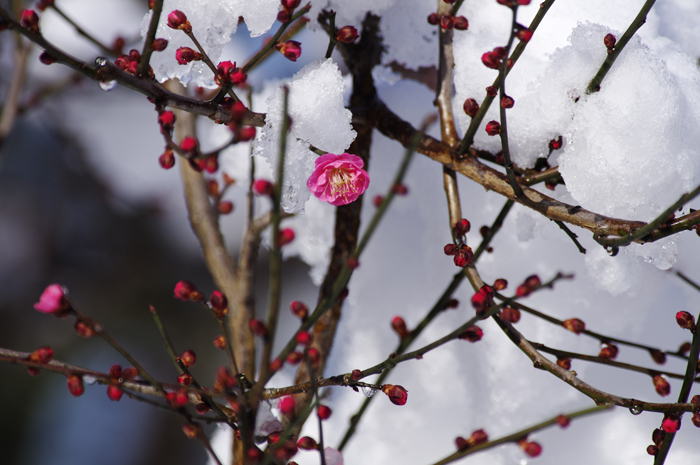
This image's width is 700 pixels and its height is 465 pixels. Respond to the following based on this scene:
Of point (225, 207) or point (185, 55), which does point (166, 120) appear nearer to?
point (185, 55)

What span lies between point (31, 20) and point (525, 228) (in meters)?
0.68

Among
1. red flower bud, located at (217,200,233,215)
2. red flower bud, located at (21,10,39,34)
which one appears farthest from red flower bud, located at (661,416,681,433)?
red flower bud, located at (217,200,233,215)

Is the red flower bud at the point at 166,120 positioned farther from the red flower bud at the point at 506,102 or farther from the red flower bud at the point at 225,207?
the red flower bud at the point at 225,207

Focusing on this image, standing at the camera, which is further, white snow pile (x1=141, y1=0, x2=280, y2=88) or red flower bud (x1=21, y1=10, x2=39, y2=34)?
white snow pile (x1=141, y1=0, x2=280, y2=88)

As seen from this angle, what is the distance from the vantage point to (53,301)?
438mm

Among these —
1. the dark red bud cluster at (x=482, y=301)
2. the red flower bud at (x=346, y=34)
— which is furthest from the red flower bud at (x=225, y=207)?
the dark red bud cluster at (x=482, y=301)

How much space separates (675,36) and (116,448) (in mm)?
2448

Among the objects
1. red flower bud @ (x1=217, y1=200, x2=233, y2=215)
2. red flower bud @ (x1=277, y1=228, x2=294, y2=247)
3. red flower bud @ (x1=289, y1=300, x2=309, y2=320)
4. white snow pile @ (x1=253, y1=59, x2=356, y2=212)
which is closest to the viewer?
red flower bud @ (x1=277, y1=228, x2=294, y2=247)

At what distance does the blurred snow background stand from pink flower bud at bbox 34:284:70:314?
0.26 metres

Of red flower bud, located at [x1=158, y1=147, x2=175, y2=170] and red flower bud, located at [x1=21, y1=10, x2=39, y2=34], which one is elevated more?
red flower bud, located at [x1=21, y1=10, x2=39, y2=34]

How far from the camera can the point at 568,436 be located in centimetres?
82

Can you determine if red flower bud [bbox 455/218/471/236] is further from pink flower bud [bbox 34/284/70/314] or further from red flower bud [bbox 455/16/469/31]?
pink flower bud [bbox 34/284/70/314]

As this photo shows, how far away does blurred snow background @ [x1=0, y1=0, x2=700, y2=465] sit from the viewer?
0.52 metres

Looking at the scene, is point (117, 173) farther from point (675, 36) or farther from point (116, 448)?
point (675, 36)
